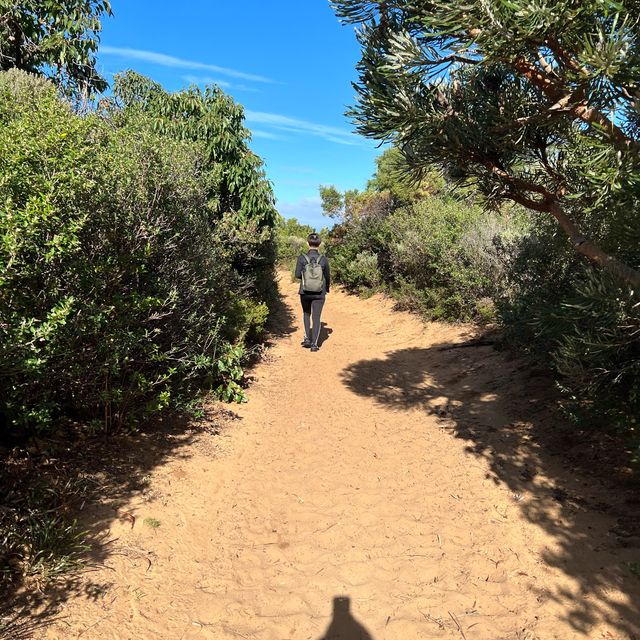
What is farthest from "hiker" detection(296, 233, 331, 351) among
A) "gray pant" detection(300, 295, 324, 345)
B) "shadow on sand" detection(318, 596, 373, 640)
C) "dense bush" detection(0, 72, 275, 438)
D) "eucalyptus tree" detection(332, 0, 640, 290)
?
"shadow on sand" detection(318, 596, 373, 640)

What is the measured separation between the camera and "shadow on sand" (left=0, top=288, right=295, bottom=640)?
246cm

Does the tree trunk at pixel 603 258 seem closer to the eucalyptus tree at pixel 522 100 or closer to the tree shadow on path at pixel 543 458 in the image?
the eucalyptus tree at pixel 522 100

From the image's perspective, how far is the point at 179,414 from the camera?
520 cm

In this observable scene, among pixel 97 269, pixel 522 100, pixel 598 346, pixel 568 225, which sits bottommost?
pixel 598 346

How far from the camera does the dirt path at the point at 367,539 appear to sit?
2.66 m

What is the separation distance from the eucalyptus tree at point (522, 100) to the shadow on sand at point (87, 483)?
356 centimetres

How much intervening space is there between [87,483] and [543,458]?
4.15 meters

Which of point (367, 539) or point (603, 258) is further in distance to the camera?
point (367, 539)

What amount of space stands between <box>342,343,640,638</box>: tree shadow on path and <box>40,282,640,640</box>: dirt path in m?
0.02

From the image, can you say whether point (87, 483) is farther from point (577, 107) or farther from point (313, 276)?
point (313, 276)

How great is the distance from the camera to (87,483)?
11.6 ft

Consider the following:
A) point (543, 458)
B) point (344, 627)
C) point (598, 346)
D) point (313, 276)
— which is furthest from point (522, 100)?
point (313, 276)

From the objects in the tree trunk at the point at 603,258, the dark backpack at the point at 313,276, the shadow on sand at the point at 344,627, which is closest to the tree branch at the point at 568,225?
the tree trunk at the point at 603,258

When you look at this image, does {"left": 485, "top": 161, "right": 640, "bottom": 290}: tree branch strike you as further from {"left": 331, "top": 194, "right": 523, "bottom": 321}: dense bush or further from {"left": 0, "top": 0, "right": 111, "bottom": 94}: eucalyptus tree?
{"left": 0, "top": 0, "right": 111, "bottom": 94}: eucalyptus tree
